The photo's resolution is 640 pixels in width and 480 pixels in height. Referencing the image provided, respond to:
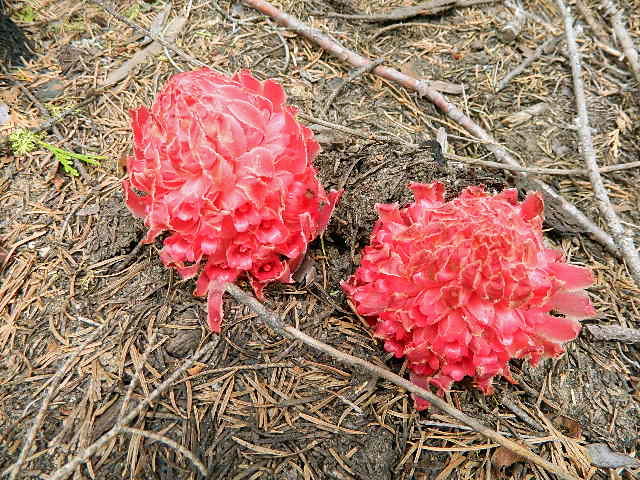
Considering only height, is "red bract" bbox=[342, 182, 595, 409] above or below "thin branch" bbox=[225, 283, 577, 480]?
above

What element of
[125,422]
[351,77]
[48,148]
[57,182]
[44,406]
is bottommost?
[44,406]

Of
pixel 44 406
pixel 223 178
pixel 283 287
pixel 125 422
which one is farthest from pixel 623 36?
pixel 44 406

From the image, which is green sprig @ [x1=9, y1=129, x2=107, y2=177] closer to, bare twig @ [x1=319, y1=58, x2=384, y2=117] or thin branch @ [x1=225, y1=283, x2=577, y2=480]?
thin branch @ [x1=225, y1=283, x2=577, y2=480]

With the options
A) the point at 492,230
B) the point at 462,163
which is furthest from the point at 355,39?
the point at 492,230

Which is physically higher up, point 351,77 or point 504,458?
→ point 351,77

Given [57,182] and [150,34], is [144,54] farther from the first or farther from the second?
[57,182]

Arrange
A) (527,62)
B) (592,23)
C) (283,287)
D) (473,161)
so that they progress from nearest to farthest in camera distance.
→ (283,287), (473,161), (527,62), (592,23)

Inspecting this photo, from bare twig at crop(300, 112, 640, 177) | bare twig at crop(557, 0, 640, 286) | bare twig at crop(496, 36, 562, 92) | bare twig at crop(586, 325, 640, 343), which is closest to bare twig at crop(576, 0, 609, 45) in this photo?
bare twig at crop(557, 0, 640, 286)

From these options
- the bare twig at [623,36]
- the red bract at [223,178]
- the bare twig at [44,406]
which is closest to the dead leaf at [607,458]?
the red bract at [223,178]
